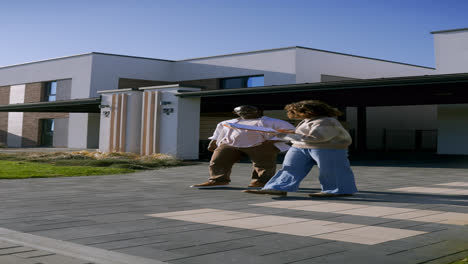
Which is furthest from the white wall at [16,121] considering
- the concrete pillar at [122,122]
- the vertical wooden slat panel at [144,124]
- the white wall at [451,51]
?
the white wall at [451,51]

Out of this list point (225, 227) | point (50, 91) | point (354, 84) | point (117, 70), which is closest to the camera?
point (225, 227)

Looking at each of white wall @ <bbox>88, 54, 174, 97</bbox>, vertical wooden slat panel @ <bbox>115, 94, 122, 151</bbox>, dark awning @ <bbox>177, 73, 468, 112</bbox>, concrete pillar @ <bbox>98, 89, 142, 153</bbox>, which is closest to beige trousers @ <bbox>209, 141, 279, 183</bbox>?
dark awning @ <bbox>177, 73, 468, 112</bbox>

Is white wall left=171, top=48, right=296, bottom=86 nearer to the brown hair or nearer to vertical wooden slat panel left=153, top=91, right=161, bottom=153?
vertical wooden slat panel left=153, top=91, right=161, bottom=153

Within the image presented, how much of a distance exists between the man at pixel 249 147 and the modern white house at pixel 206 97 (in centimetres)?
723

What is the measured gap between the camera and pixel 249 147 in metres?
9.19

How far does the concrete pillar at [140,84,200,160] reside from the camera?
20172 mm

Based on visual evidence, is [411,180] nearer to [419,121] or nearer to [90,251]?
[90,251]

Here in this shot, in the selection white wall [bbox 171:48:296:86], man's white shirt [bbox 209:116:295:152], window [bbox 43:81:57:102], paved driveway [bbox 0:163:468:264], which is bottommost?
paved driveway [bbox 0:163:468:264]

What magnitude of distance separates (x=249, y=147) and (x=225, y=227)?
13.0ft

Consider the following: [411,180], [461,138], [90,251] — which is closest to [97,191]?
[90,251]

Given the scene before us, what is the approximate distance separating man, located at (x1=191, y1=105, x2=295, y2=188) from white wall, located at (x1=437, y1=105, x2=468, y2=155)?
19.3 meters

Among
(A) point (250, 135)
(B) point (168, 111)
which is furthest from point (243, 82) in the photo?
(A) point (250, 135)

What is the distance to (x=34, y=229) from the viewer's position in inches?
201

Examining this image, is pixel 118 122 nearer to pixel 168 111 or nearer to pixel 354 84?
pixel 168 111
